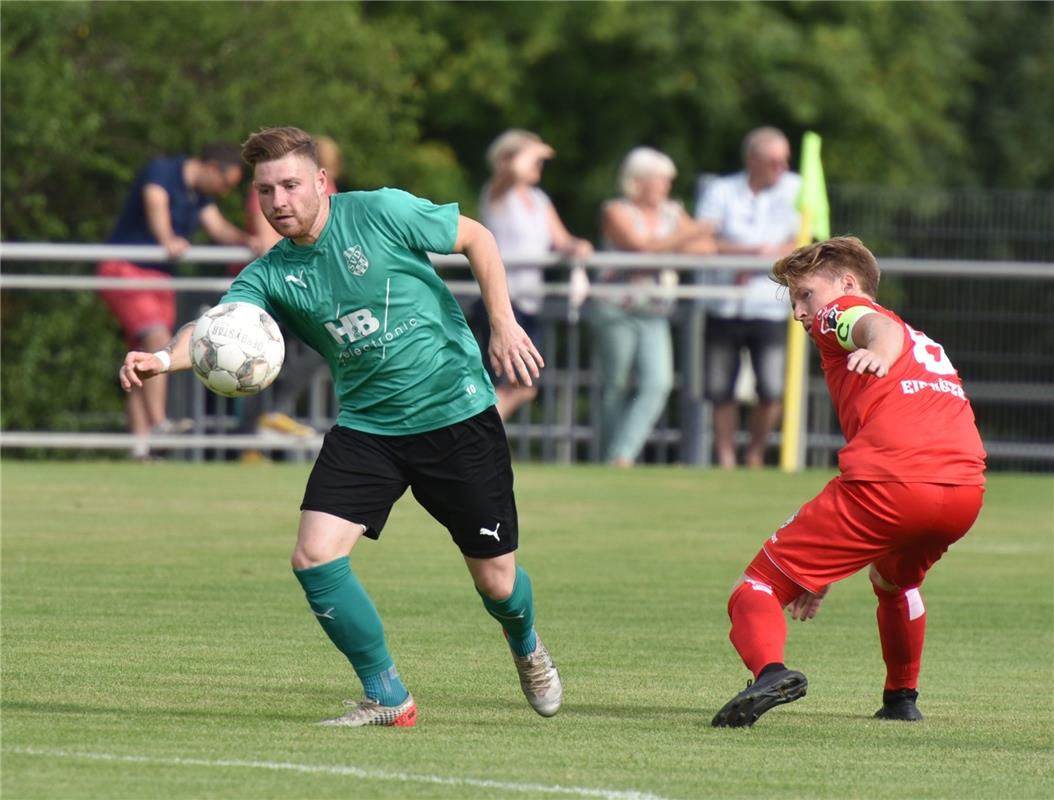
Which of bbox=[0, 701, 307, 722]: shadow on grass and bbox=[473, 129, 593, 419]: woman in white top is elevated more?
bbox=[473, 129, 593, 419]: woman in white top

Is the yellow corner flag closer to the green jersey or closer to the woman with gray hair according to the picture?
the woman with gray hair

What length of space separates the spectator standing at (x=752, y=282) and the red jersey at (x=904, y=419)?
840cm

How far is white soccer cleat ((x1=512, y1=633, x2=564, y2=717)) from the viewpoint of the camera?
21.5 ft

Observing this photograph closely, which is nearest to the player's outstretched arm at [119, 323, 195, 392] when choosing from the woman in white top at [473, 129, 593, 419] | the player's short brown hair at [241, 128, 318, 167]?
the player's short brown hair at [241, 128, 318, 167]

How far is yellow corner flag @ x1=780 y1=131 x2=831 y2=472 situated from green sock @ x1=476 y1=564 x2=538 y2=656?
28.1 ft

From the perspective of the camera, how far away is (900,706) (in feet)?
22.0

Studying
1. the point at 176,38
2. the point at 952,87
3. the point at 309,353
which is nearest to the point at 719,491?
the point at 309,353

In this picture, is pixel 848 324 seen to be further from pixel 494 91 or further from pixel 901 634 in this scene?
pixel 494 91

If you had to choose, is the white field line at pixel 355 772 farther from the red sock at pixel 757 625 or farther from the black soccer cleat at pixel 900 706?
the black soccer cleat at pixel 900 706

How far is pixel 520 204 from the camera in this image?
14.8 metres

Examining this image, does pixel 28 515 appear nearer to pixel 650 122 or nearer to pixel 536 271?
pixel 536 271

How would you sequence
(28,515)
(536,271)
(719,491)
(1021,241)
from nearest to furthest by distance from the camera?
(28,515), (719,491), (536,271), (1021,241)

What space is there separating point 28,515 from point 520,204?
4537mm

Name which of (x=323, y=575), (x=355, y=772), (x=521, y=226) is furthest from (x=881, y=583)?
(x=521, y=226)
